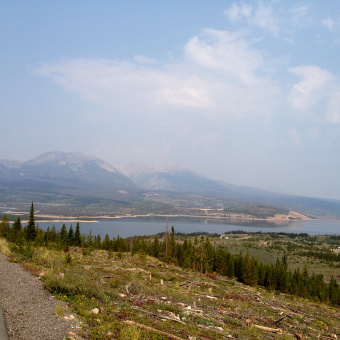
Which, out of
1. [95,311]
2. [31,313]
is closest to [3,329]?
[31,313]

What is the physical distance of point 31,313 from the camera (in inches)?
407

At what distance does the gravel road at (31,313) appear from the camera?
348 inches

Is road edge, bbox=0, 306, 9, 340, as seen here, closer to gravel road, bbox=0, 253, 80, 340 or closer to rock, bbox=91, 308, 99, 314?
gravel road, bbox=0, 253, 80, 340

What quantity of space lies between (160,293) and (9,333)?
1085cm

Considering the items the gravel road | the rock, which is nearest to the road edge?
Result: the gravel road

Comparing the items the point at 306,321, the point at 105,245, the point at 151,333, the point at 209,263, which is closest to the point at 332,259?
the point at 209,263

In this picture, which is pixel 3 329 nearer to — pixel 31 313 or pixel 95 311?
pixel 31 313

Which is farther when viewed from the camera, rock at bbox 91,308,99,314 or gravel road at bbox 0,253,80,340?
rock at bbox 91,308,99,314

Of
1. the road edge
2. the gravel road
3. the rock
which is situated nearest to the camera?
the road edge

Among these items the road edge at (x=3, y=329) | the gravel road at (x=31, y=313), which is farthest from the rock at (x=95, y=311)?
the road edge at (x=3, y=329)

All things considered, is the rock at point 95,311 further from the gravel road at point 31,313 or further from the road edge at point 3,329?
the road edge at point 3,329

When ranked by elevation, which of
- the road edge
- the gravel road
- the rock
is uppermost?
the road edge

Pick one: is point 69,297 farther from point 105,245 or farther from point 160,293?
point 105,245

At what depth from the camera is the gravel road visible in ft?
29.0
